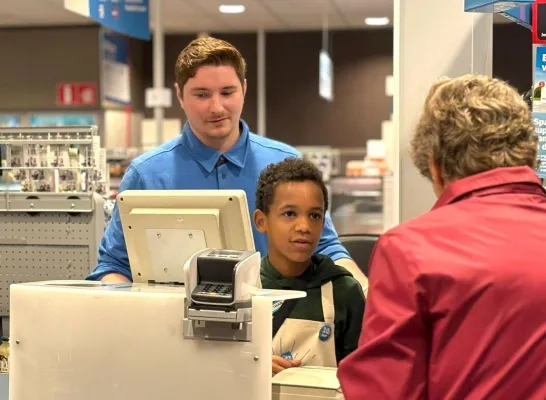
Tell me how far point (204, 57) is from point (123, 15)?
4136mm

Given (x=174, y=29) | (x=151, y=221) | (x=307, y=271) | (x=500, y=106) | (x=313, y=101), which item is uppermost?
(x=174, y=29)

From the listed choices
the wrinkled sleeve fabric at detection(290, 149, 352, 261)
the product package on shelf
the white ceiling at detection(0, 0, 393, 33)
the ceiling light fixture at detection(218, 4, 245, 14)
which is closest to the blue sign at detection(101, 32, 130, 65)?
the white ceiling at detection(0, 0, 393, 33)

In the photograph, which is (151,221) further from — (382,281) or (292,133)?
(292,133)

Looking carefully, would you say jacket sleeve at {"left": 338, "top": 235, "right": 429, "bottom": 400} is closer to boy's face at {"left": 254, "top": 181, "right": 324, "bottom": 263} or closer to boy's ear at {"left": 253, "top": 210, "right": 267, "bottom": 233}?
boy's face at {"left": 254, "top": 181, "right": 324, "bottom": 263}

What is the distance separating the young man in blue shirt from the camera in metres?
2.19

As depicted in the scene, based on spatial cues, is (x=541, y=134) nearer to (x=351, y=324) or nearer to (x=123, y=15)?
(x=351, y=324)

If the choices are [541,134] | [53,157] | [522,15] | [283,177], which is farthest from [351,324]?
[53,157]

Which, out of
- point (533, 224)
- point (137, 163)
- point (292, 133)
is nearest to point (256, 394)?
point (533, 224)

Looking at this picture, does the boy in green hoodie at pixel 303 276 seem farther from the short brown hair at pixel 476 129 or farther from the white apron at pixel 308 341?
the short brown hair at pixel 476 129

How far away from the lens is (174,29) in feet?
39.0

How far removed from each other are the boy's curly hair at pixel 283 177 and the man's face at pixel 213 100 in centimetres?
27

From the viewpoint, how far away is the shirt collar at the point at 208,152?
2346 mm

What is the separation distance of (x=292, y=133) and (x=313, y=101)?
586 millimetres

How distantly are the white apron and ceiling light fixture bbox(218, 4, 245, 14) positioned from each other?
8278mm
